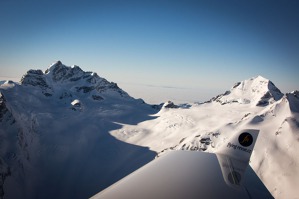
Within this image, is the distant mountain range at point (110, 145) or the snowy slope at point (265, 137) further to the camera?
the distant mountain range at point (110, 145)

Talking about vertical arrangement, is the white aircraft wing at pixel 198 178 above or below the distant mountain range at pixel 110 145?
above

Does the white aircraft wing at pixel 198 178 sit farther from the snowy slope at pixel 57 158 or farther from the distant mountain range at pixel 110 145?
the snowy slope at pixel 57 158

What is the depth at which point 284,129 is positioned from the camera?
68.5 metres

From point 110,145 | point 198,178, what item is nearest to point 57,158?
point 110,145

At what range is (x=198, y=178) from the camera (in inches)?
308

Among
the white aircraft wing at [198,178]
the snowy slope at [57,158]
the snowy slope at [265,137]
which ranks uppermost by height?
the white aircraft wing at [198,178]

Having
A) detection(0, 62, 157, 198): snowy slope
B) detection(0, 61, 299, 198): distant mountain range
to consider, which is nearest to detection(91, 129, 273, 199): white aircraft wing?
detection(0, 61, 299, 198): distant mountain range

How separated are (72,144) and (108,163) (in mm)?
36863

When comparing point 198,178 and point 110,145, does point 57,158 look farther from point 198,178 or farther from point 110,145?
point 198,178

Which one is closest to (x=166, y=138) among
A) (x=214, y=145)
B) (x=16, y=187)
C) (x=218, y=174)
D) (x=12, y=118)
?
(x=214, y=145)

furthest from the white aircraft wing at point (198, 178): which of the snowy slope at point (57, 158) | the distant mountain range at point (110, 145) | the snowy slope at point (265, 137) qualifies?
the snowy slope at point (57, 158)

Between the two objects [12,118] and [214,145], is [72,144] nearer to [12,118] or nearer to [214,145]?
[12,118]

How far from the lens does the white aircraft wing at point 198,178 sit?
6594 millimetres

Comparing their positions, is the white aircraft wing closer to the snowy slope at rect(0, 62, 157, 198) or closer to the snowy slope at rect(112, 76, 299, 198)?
the snowy slope at rect(112, 76, 299, 198)
